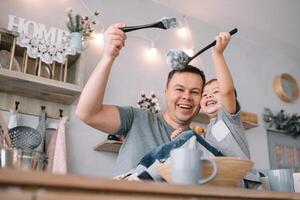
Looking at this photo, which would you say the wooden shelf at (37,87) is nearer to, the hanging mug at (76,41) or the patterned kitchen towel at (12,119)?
the patterned kitchen towel at (12,119)

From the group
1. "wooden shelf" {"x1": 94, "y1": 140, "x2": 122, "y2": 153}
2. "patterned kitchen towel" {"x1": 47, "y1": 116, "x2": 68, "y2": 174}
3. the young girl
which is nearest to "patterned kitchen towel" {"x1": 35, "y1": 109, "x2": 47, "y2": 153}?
"patterned kitchen towel" {"x1": 47, "y1": 116, "x2": 68, "y2": 174}

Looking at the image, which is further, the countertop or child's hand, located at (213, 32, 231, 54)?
child's hand, located at (213, 32, 231, 54)

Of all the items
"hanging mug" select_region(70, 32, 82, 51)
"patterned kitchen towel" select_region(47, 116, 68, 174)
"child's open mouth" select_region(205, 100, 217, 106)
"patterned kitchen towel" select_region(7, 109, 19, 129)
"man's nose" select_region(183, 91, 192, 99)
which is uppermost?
"hanging mug" select_region(70, 32, 82, 51)

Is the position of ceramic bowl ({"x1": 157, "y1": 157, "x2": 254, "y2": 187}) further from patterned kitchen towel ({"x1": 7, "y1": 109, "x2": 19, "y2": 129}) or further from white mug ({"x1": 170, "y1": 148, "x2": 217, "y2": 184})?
patterned kitchen towel ({"x1": 7, "y1": 109, "x2": 19, "y2": 129})

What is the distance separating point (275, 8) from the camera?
2.98 m

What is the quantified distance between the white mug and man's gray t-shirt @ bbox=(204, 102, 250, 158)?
0.96 ft

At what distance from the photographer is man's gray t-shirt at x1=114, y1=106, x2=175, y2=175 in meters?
1.20

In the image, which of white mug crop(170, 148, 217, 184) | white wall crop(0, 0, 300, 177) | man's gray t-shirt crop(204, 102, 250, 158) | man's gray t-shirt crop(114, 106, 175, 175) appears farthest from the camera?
white wall crop(0, 0, 300, 177)

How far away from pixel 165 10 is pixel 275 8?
981 mm

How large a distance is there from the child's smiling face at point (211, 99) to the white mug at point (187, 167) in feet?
1.89

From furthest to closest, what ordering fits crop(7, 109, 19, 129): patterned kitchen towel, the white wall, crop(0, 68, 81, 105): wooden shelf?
1. the white wall
2. crop(7, 109, 19, 129): patterned kitchen towel
3. crop(0, 68, 81, 105): wooden shelf

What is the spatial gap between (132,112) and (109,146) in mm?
868

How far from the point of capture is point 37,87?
1899 millimetres

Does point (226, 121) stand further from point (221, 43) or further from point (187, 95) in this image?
point (187, 95)
